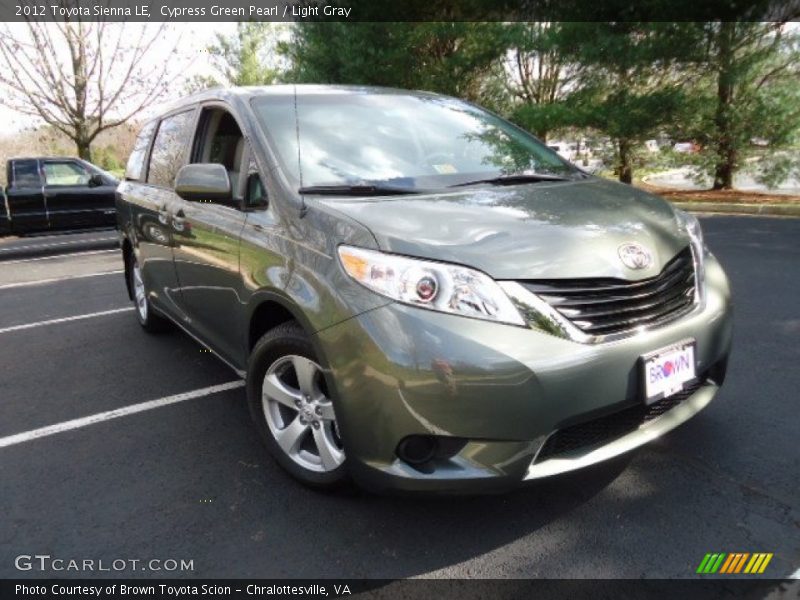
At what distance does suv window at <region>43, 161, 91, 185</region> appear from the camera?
34.7ft

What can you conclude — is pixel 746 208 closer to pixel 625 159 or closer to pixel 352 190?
pixel 625 159

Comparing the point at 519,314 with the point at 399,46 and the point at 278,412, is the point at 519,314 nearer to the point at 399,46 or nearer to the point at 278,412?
the point at 278,412

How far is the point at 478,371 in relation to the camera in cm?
181

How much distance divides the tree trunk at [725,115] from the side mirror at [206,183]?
11.7 m

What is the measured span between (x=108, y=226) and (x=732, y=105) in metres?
12.8

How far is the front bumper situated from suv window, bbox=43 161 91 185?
425 inches

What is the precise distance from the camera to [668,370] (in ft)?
6.79

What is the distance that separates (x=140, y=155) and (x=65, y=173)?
7.58 meters

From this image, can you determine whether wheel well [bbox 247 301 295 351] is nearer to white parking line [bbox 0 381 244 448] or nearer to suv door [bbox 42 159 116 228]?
white parking line [bbox 0 381 244 448]

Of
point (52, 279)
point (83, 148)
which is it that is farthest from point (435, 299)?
point (83, 148)

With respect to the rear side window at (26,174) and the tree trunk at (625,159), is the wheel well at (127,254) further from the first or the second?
the tree trunk at (625,159)

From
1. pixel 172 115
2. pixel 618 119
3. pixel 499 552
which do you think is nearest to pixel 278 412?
pixel 499 552

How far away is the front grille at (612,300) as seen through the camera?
1.95 meters

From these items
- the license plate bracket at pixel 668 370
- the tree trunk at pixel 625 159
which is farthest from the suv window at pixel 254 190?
the tree trunk at pixel 625 159
